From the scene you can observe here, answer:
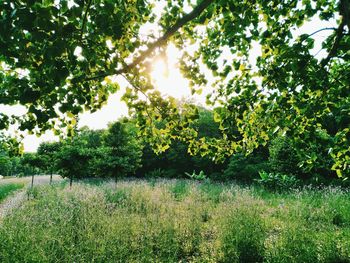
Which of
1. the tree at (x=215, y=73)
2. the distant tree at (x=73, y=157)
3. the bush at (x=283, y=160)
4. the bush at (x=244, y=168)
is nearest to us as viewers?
the tree at (x=215, y=73)

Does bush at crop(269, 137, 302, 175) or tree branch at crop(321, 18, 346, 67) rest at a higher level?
tree branch at crop(321, 18, 346, 67)

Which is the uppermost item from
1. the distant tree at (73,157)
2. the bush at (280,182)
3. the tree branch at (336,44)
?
the tree branch at (336,44)

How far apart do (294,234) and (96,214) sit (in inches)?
204

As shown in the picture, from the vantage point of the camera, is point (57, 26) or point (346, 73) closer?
point (57, 26)

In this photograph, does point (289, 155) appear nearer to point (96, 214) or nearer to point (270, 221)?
point (270, 221)

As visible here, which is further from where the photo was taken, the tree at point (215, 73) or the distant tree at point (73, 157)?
the distant tree at point (73, 157)

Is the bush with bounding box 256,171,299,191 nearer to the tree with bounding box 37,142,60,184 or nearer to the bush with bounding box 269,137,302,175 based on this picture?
the bush with bounding box 269,137,302,175

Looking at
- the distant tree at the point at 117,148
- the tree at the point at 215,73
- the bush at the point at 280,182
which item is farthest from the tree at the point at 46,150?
the tree at the point at 215,73

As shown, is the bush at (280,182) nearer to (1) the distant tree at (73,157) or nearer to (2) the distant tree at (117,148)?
A: (2) the distant tree at (117,148)

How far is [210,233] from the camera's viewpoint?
24.1 feet

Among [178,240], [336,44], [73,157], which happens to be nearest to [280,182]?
[178,240]

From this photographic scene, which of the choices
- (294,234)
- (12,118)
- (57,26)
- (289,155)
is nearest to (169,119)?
(12,118)

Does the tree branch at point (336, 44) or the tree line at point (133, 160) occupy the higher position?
the tree branch at point (336, 44)

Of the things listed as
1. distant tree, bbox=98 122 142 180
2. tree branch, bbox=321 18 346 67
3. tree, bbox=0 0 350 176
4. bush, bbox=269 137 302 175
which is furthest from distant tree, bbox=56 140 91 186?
tree branch, bbox=321 18 346 67
